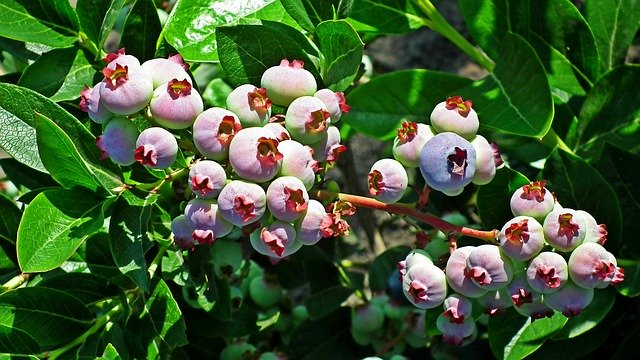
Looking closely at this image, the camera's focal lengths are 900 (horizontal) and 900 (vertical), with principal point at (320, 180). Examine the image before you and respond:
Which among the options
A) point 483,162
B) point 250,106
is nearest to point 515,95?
point 483,162

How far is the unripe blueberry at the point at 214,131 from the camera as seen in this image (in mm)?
1046

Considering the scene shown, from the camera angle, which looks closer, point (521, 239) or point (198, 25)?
point (521, 239)

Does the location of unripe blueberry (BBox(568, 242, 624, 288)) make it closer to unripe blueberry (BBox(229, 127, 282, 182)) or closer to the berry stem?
the berry stem

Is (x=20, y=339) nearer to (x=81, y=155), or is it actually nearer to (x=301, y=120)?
(x=81, y=155)

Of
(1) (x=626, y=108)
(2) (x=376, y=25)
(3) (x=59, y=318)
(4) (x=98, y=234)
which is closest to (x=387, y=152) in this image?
(2) (x=376, y=25)

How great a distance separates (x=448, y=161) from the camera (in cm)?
110

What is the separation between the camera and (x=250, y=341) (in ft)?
5.80

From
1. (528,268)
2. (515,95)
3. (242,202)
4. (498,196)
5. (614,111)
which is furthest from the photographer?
(614,111)

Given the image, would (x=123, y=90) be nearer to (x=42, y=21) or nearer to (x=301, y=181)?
(x=301, y=181)

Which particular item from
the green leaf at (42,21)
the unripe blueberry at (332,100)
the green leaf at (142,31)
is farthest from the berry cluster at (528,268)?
the green leaf at (42,21)

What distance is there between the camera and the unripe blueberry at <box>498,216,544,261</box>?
1.10 m

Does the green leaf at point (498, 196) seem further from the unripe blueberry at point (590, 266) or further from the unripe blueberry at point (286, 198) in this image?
the unripe blueberry at point (286, 198)

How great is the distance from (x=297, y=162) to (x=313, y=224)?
0.08m

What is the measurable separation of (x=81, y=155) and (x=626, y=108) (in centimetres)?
89
